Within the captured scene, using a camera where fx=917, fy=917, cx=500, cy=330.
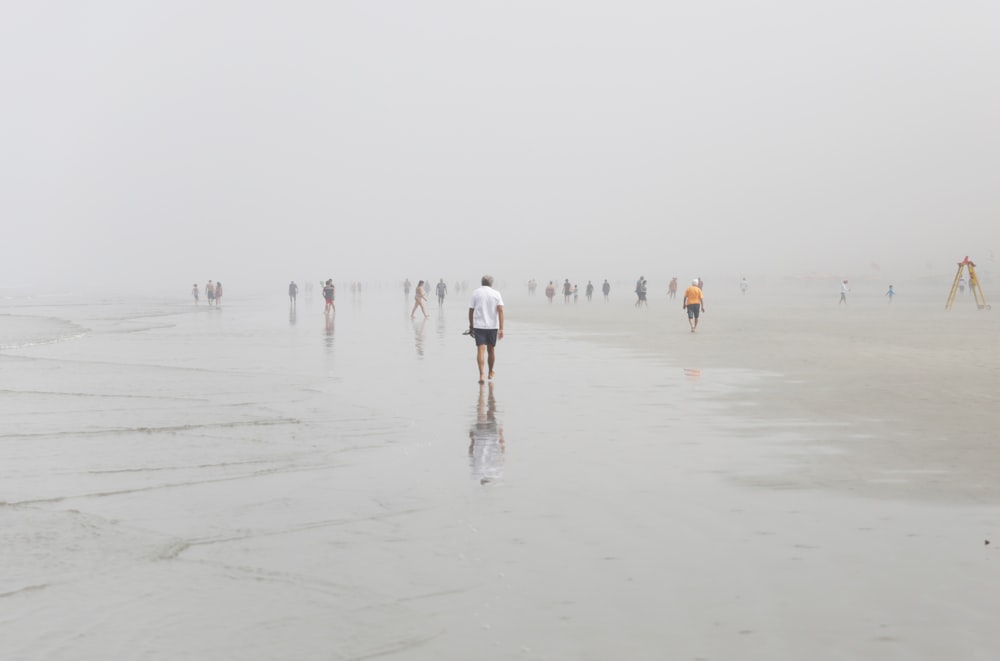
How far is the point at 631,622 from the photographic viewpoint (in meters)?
4.77

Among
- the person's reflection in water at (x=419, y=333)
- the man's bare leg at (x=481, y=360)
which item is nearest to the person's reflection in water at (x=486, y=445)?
the man's bare leg at (x=481, y=360)

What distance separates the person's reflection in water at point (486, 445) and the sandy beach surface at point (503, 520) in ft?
0.15

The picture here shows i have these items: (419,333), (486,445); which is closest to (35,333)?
(419,333)

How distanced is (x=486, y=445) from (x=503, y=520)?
3297mm

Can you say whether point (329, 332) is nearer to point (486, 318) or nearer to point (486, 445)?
point (486, 318)

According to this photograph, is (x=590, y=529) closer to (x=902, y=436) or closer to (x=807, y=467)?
(x=807, y=467)

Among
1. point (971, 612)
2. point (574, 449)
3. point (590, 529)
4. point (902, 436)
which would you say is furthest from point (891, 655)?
point (902, 436)

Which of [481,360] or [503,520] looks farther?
[481,360]

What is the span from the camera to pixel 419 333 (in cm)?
3166

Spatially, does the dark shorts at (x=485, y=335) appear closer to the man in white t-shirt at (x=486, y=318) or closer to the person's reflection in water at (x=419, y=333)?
the man in white t-shirt at (x=486, y=318)

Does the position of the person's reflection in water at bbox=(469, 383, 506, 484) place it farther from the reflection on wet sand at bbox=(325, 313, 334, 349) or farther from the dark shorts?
the reflection on wet sand at bbox=(325, 313, 334, 349)

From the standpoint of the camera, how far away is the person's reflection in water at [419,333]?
24.5 meters

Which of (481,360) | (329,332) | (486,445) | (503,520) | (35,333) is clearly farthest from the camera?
(35,333)

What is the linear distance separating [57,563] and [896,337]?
88.9ft
